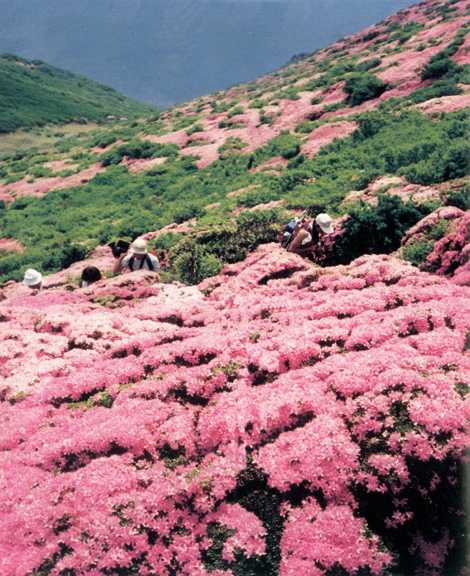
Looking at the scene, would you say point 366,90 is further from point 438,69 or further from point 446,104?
point 446,104

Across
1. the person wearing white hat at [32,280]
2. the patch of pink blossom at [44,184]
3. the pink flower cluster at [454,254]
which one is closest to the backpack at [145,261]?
the person wearing white hat at [32,280]

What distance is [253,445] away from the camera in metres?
5.58

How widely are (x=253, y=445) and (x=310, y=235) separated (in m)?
8.10

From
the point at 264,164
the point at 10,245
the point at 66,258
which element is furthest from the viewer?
the point at 264,164

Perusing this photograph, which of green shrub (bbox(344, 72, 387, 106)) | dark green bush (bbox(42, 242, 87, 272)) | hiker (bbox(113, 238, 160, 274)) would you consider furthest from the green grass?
green shrub (bbox(344, 72, 387, 106))

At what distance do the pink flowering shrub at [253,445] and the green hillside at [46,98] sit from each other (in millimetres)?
79068

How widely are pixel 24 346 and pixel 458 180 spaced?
1253cm

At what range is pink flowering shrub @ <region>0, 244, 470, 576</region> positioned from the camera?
4.65 m

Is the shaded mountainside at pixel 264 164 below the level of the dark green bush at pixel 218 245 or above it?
above

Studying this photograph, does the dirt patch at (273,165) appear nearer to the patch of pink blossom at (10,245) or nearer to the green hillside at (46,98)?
the patch of pink blossom at (10,245)

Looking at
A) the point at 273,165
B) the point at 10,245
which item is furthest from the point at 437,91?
the point at 10,245

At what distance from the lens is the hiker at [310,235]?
12766mm

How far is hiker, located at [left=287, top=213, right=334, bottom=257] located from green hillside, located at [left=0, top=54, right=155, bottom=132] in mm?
75020

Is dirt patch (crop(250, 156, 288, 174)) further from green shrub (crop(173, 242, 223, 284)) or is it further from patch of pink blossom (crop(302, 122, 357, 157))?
green shrub (crop(173, 242, 223, 284))
